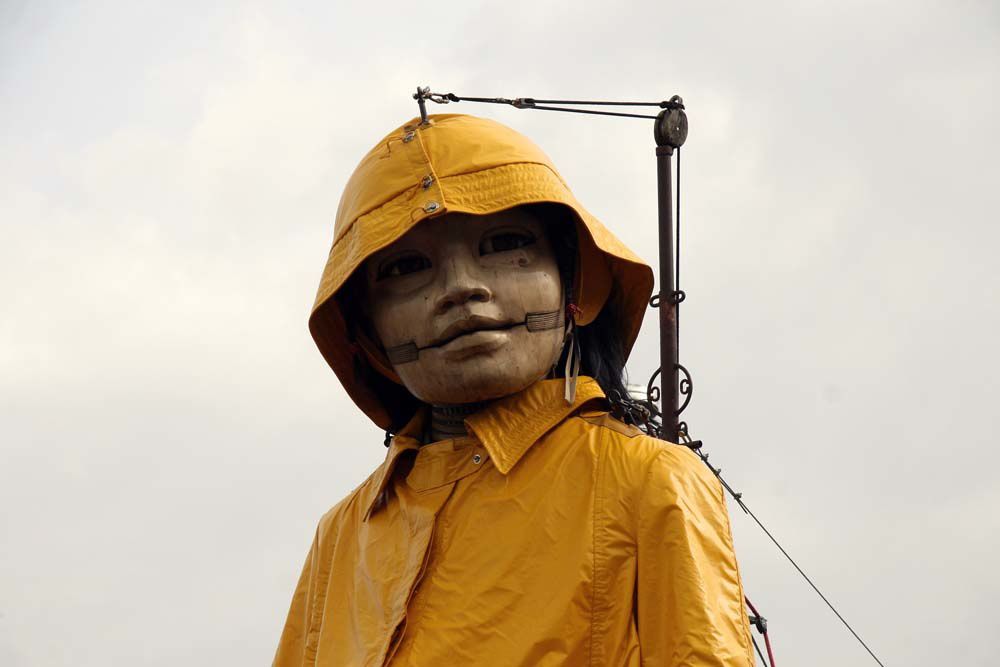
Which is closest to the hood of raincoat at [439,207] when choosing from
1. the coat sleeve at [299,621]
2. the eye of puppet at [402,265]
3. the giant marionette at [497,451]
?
the giant marionette at [497,451]

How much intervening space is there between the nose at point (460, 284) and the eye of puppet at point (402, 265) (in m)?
0.12

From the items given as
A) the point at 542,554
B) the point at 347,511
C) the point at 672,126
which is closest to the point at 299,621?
the point at 347,511

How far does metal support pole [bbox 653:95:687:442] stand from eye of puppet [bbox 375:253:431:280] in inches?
58.6

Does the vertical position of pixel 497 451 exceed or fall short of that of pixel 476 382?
it falls short

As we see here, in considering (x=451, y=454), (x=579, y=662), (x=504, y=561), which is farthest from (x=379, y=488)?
(x=579, y=662)

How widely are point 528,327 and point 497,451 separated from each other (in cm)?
44

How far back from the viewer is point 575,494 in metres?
5.54

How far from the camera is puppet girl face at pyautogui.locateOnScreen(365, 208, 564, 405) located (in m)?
5.77

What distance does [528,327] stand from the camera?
19.1ft

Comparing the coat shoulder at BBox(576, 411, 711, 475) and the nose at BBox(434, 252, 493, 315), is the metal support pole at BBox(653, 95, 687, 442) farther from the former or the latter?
the nose at BBox(434, 252, 493, 315)

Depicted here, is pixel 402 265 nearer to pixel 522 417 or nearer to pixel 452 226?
pixel 452 226

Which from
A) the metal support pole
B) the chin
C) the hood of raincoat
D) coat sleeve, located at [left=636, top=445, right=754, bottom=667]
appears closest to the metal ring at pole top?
the metal support pole

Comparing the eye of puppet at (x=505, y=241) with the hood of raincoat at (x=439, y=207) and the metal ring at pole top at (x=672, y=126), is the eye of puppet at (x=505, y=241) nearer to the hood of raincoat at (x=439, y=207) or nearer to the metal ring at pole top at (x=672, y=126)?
the hood of raincoat at (x=439, y=207)

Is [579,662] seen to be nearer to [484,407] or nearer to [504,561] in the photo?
[504,561]
